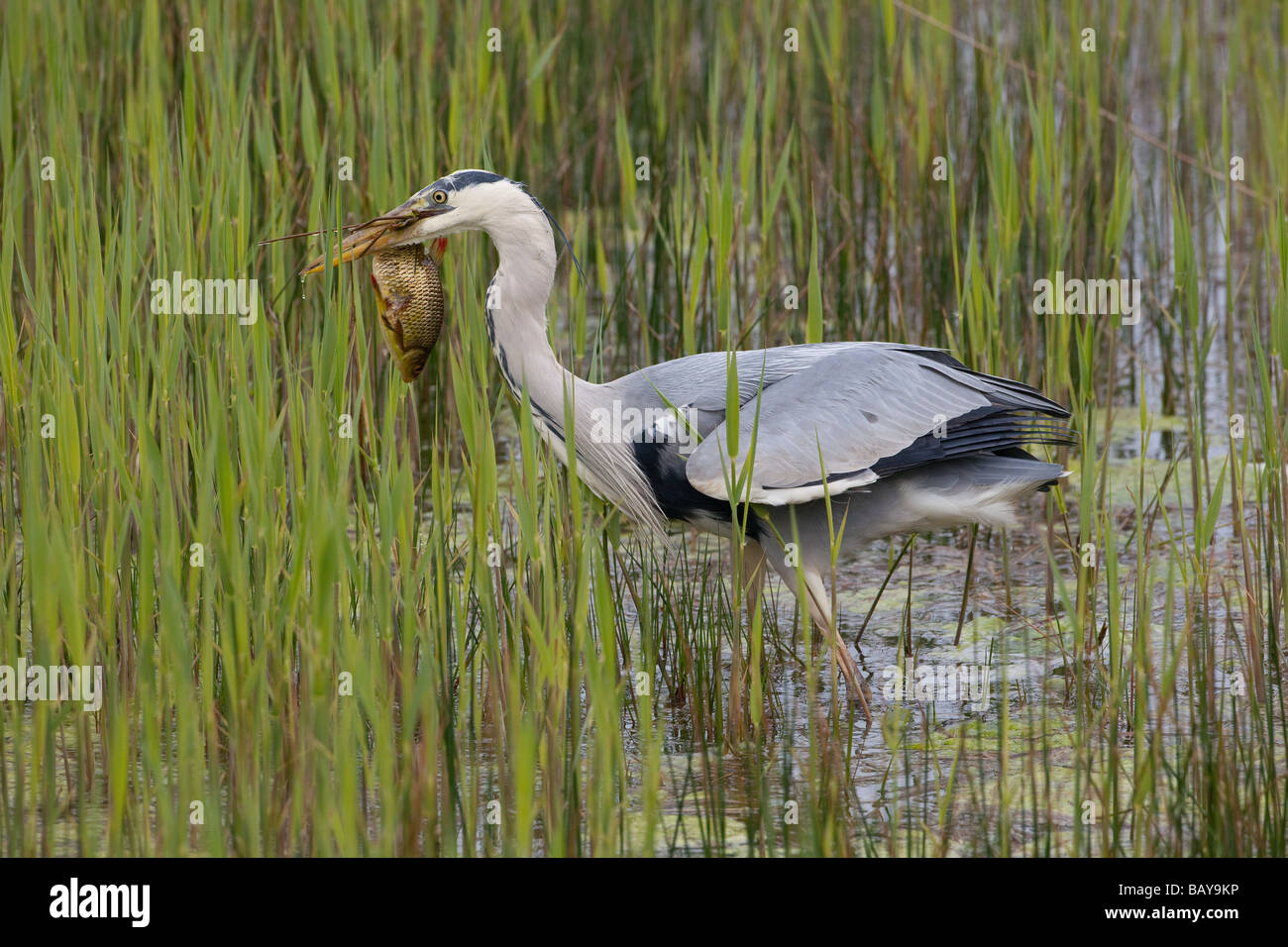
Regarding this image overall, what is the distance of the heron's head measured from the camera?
3035mm

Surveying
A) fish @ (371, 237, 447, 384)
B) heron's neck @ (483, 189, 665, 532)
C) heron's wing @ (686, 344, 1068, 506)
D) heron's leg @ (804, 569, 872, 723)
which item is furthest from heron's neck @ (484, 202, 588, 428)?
heron's leg @ (804, 569, 872, 723)

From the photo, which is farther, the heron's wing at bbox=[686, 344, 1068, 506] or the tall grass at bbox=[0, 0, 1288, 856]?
the heron's wing at bbox=[686, 344, 1068, 506]

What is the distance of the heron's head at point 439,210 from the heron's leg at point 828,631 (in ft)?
3.11

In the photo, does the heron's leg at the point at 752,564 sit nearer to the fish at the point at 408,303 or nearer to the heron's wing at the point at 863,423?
the heron's wing at the point at 863,423

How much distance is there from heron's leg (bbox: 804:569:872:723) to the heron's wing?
6.6 inches

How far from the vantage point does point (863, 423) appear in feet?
9.91

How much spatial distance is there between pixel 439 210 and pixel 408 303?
190 millimetres

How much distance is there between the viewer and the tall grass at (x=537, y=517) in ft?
7.18

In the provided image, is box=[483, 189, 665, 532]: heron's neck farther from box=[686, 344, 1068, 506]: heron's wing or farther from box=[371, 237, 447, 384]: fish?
box=[686, 344, 1068, 506]: heron's wing

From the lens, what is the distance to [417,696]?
6.34 ft

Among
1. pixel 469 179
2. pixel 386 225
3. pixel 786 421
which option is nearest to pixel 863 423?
pixel 786 421

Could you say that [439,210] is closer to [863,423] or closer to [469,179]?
[469,179]

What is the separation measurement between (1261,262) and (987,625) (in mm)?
2462
